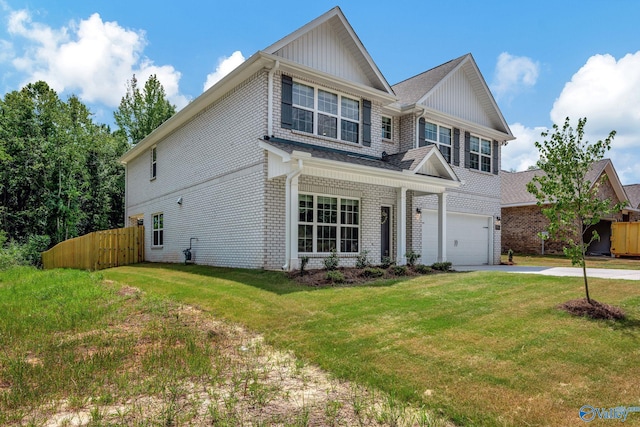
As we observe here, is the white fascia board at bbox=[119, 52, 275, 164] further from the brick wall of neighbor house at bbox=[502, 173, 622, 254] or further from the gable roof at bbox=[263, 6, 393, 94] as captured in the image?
the brick wall of neighbor house at bbox=[502, 173, 622, 254]

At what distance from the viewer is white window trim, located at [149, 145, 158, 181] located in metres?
19.0

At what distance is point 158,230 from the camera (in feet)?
60.5

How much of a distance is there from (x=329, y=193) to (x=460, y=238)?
7470mm

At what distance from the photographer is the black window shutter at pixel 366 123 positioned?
544 inches

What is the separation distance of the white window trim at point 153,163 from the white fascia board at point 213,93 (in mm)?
331

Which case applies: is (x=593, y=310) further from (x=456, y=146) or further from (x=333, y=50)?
(x=456, y=146)

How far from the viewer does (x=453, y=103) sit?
17016 mm

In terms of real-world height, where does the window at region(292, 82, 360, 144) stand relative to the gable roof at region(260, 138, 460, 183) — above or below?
above

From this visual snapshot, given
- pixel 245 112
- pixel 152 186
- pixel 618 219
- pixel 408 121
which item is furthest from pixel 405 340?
pixel 618 219

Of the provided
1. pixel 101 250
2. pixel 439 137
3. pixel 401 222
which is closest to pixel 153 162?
pixel 101 250

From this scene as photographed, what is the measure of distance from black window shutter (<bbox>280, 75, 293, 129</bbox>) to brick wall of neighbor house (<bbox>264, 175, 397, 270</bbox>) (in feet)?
5.16

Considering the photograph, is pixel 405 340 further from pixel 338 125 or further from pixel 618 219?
pixel 618 219

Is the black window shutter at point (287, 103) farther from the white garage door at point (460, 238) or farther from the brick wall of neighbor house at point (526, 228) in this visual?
the brick wall of neighbor house at point (526, 228)

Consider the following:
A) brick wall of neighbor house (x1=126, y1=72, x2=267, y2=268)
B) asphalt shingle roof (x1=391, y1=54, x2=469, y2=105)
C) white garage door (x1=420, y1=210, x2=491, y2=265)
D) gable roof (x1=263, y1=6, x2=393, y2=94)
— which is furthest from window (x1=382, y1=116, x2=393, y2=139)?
brick wall of neighbor house (x1=126, y1=72, x2=267, y2=268)
